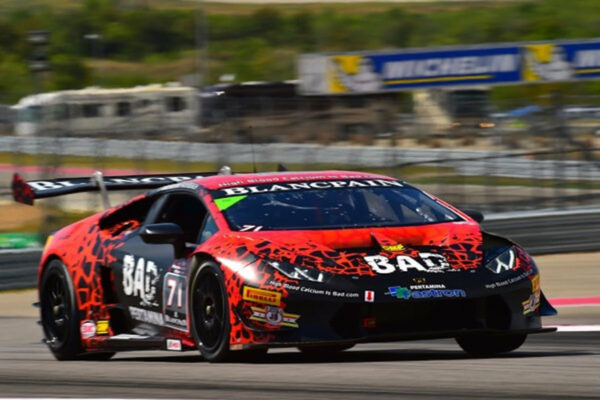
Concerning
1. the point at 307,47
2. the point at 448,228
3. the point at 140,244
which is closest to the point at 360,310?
the point at 448,228

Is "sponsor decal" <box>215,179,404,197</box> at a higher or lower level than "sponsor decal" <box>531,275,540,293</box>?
higher

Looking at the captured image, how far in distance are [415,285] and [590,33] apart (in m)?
62.4

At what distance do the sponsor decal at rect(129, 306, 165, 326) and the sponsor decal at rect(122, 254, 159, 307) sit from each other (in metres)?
0.05

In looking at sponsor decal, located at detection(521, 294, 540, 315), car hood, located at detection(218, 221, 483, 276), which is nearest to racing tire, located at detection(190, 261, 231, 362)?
car hood, located at detection(218, 221, 483, 276)

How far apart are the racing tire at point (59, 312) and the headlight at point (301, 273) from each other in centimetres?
234

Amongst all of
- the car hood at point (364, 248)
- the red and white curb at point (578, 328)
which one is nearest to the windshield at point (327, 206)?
the car hood at point (364, 248)

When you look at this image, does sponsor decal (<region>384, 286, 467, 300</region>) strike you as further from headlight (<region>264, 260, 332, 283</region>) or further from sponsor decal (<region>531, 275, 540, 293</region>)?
sponsor decal (<region>531, 275, 540, 293</region>)

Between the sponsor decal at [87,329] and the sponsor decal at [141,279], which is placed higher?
the sponsor decal at [141,279]

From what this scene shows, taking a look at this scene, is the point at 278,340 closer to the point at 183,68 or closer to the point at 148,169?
the point at 148,169

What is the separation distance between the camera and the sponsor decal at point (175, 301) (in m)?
7.11

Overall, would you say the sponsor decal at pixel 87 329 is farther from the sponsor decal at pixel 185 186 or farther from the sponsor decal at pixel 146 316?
the sponsor decal at pixel 185 186

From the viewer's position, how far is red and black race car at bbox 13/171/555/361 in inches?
255

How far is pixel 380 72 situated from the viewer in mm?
38219

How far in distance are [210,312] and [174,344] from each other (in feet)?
1.75
